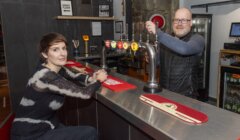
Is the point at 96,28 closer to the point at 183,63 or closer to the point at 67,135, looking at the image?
the point at 183,63

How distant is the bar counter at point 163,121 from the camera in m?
0.98

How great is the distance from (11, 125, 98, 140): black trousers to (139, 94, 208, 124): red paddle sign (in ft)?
1.58

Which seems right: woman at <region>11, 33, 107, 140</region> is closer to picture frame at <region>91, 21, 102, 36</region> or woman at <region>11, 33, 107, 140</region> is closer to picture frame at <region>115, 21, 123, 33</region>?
picture frame at <region>91, 21, 102, 36</region>

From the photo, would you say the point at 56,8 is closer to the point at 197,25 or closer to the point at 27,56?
the point at 27,56

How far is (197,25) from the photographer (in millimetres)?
4234

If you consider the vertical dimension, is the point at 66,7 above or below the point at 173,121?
above

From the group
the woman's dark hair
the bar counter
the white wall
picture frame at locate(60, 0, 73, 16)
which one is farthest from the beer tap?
picture frame at locate(60, 0, 73, 16)

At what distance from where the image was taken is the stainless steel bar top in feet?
3.18

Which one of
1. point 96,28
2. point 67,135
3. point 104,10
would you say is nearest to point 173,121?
point 67,135

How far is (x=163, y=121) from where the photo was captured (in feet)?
3.69

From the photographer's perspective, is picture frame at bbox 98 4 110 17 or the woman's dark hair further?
picture frame at bbox 98 4 110 17

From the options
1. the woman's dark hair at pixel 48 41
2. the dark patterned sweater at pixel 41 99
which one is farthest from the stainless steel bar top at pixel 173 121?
the woman's dark hair at pixel 48 41

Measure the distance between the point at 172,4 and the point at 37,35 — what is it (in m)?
2.70

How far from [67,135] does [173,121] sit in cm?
81
